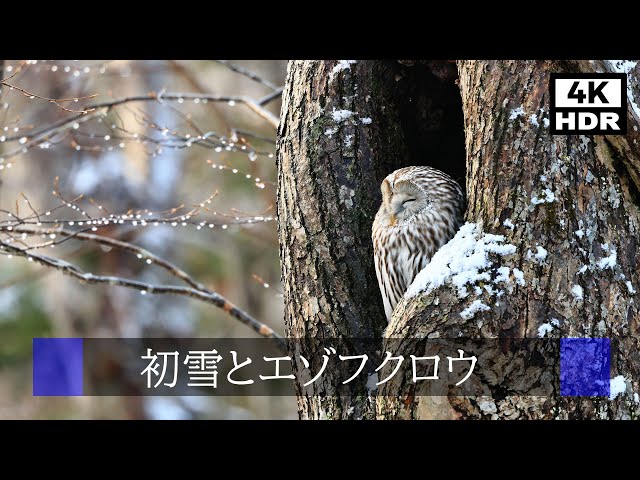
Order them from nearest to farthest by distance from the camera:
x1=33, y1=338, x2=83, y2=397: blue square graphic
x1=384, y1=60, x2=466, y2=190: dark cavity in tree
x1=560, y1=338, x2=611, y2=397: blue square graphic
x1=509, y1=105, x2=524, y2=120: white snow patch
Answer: x1=560, y1=338, x2=611, y2=397: blue square graphic, x1=509, y1=105, x2=524, y2=120: white snow patch, x1=384, y1=60, x2=466, y2=190: dark cavity in tree, x1=33, y1=338, x2=83, y2=397: blue square graphic

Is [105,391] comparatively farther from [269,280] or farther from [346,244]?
[346,244]

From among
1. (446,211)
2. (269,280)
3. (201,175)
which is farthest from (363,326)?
(201,175)

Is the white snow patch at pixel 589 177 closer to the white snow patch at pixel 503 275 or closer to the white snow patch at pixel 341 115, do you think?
the white snow patch at pixel 503 275

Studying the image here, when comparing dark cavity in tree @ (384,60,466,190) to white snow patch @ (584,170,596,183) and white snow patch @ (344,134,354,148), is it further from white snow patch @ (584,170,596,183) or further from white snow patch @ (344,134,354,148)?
white snow patch @ (584,170,596,183)

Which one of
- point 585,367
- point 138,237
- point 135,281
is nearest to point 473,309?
point 585,367

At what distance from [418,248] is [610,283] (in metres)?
0.92

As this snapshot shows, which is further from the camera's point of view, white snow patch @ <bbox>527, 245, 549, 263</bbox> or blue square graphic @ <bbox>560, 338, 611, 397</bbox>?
white snow patch @ <bbox>527, 245, 549, 263</bbox>

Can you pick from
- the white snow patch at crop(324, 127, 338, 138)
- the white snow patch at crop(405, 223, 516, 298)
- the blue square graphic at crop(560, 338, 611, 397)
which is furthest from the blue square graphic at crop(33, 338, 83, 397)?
the blue square graphic at crop(560, 338, 611, 397)

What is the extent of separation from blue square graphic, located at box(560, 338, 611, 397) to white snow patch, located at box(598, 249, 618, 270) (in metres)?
0.27

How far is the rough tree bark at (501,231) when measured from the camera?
115 inches

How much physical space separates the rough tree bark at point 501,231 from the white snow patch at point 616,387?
0.02 m

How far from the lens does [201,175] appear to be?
1162cm

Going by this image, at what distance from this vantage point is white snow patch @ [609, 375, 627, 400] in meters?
2.90

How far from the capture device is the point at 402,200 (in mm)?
3562
